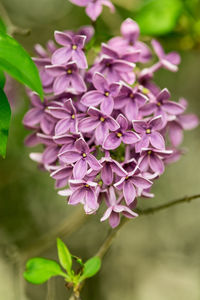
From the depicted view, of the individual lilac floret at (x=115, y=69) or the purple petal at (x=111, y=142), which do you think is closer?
the purple petal at (x=111, y=142)

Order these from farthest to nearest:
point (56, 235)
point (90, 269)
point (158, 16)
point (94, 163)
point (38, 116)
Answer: point (56, 235), point (158, 16), point (38, 116), point (90, 269), point (94, 163)

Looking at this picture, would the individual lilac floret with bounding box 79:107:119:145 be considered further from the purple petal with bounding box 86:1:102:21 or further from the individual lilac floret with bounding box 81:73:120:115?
the purple petal with bounding box 86:1:102:21

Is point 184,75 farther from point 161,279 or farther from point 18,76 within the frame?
point 18,76

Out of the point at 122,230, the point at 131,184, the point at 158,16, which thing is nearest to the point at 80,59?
the point at 131,184

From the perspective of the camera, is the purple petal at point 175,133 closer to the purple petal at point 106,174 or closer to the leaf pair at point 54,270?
the purple petal at point 106,174

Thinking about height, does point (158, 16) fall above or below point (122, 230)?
above

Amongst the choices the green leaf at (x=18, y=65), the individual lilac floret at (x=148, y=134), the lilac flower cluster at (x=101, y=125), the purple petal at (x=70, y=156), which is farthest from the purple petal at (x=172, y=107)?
the green leaf at (x=18, y=65)

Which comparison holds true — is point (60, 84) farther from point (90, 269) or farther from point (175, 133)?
point (90, 269)
